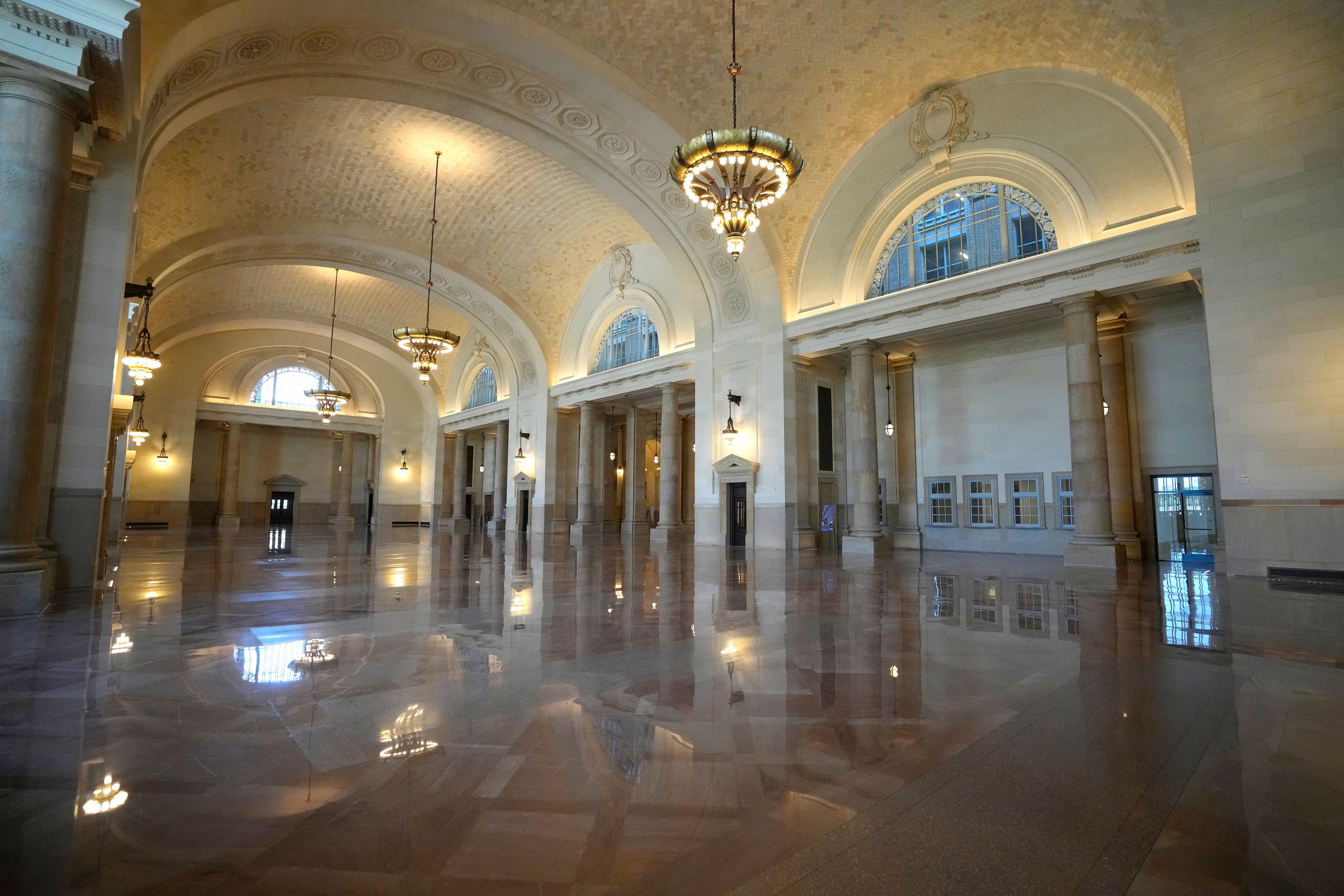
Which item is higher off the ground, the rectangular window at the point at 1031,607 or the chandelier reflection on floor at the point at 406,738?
the chandelier reflection on floor at the point at 406,738

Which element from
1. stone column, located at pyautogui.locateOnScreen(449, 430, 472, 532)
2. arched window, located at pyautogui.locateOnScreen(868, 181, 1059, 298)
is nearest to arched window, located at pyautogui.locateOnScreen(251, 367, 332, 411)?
stone column, located at pyautogui.locateOnScreen(449, 430, 472, 532)

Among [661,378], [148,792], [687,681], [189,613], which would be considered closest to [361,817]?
[148,792]

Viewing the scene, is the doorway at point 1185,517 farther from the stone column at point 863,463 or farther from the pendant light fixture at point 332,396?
the pendant light fixture at point 332,396

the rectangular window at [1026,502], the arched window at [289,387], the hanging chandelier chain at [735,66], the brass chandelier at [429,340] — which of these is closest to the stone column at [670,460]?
the brass chandelier at [429,340]

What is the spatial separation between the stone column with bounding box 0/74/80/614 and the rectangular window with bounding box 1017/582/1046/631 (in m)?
8.15

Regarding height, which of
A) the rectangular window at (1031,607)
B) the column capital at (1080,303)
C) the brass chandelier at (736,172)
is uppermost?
the brass chandelier at (736,172)

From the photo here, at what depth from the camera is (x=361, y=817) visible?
187cm

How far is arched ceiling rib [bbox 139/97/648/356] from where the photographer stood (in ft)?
47.1

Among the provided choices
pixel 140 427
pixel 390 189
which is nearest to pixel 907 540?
pixel 390 189

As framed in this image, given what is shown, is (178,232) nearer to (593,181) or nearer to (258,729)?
(593,181)

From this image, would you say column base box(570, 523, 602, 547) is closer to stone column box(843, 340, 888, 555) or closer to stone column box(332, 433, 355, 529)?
stone column box(843, 340, 888, 555)

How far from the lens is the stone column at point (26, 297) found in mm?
5164

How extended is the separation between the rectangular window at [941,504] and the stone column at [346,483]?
2680 centimetres

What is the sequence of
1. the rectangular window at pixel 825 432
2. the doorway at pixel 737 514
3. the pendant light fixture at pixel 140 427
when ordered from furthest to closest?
→ the pendant light fixture at pixel 140 427 < the doorway at pixel 737 514 < the rectangular window at pixel 825 432
